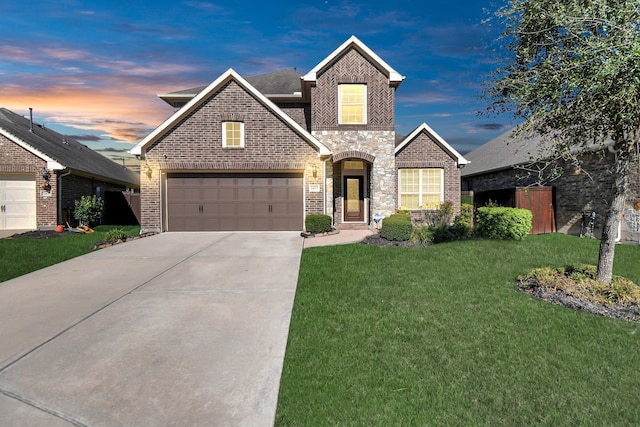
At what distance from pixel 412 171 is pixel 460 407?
1411 centimetres

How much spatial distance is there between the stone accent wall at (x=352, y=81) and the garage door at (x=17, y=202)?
1336 centimetres

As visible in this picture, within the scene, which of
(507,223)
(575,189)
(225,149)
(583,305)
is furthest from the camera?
(225,149)

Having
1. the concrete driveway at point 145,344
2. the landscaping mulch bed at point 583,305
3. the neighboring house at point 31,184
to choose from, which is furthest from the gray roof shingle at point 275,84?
the landscaping mulch bed at point 583,305

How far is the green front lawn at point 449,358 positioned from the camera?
303 centimetres

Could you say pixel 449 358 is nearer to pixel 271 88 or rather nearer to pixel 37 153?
pixel 271 88

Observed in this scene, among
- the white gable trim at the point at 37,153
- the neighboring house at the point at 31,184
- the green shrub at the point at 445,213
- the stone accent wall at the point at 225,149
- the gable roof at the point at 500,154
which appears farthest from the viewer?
the gable roof at the point at 500,154

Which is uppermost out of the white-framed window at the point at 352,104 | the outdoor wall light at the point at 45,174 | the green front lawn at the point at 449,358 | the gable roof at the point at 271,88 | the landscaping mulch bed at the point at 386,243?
the gable roof at the point at 271,88

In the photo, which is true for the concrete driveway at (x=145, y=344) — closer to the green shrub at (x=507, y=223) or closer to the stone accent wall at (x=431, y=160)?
the green shrub at (x=507, y=223)

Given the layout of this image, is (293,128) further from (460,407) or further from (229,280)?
(460,407)

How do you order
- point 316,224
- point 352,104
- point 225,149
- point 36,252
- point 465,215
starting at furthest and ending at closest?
point 465,215 < point 352,104 < point 225,149 < point 316,224 < point 36,252

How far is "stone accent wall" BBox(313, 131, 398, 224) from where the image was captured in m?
15.3

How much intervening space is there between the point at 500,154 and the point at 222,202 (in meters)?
16.5

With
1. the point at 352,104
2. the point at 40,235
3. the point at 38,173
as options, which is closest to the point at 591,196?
the point at 352,104

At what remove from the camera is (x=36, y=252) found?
10.5 m
